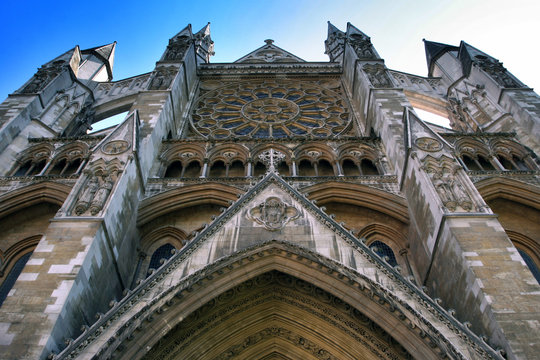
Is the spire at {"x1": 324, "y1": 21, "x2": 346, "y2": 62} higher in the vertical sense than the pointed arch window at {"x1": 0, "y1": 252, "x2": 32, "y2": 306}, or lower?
higher

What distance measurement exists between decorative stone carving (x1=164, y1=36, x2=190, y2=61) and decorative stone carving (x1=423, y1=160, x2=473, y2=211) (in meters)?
11.1

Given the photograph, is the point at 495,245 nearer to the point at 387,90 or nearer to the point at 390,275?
the point at 390,275

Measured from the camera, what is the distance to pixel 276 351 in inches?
321

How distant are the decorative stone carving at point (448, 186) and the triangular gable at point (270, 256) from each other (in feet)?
8.09

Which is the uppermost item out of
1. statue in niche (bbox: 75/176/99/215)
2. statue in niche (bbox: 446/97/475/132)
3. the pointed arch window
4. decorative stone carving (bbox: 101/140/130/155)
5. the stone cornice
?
the stone cornice

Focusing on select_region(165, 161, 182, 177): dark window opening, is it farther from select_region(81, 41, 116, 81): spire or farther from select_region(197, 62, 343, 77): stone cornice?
select_region(81, 41, 116, 81): spire

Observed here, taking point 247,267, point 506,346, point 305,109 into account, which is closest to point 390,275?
point 506,346

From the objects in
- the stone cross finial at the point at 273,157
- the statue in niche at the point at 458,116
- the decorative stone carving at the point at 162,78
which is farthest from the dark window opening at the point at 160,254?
the statue in niche at the point at 458,116

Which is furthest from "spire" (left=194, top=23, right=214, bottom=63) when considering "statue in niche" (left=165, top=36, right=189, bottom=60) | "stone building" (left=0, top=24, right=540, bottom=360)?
"stone building" (left=0, top=24, right=540, bottom=360)

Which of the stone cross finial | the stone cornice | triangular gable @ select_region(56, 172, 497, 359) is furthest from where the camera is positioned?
the stone cornice

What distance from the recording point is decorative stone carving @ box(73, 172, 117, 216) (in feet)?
28.2

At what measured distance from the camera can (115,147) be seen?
34.1 ft

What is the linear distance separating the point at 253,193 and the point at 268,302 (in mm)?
2121

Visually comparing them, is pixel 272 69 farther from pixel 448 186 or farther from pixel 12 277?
pixel 12 277
